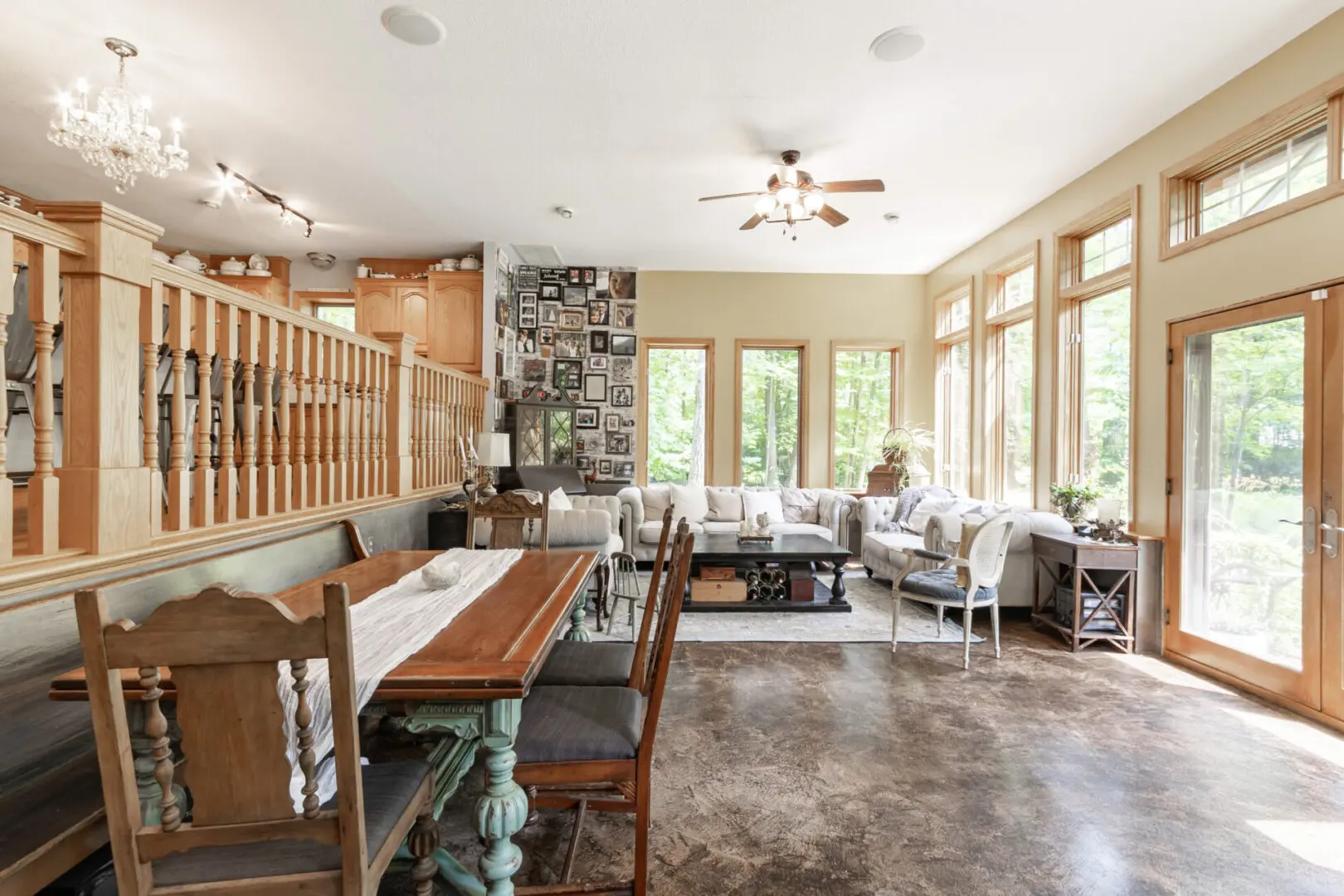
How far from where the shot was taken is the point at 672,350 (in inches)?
299

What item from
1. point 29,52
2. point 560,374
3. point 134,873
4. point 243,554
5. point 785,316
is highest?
point 29,52

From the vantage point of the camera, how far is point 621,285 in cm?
735

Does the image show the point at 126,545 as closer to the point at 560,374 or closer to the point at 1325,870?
the point at 1325,870

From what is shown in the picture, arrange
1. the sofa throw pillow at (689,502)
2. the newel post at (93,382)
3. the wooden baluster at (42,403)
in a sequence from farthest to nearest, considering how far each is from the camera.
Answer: the sofa throw pillow at (689,502) → the newel post at (93,382) → the wooden baluster at (42,403)

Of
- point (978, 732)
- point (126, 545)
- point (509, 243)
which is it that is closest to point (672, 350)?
point (509, 243)

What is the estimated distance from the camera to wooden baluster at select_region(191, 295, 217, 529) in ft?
6.97

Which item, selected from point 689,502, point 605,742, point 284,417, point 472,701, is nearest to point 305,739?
point 472,701

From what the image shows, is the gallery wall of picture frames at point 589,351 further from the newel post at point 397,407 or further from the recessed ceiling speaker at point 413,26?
the recessed ceiling speaker at point 413,26

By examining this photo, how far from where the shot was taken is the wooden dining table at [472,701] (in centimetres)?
127

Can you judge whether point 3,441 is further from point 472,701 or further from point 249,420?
point 472,701

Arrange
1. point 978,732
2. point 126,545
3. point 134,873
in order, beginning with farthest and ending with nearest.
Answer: point 978,732
point 126,545
point 134,873

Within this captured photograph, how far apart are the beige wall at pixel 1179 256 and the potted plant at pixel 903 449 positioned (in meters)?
1.68

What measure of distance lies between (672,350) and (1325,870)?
658 centimetres

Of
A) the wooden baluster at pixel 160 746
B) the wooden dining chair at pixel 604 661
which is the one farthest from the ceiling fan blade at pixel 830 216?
the wooden baluster at pixel 160 746
